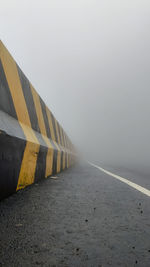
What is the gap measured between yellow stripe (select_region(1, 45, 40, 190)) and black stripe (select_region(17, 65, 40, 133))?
151mm

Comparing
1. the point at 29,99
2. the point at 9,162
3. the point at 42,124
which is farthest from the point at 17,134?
the point at 42,124

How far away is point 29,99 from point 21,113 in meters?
0.48

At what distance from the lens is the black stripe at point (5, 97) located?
2.35 meters

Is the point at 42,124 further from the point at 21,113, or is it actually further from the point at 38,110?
the point at 21,113

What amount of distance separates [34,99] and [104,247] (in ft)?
9.22

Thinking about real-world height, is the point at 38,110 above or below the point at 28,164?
above

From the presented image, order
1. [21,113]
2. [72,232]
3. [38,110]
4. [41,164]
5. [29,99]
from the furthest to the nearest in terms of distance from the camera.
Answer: [38,110]
[29,99]
[41,164]
[21,113]
[72,232]

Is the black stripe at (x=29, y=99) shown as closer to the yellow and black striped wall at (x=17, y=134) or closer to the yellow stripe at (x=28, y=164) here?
the yellow and black striped wall at (x=17, y=134)

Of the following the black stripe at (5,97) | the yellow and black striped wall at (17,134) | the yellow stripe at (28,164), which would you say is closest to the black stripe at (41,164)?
the yellow and black striped wall at (17,134)

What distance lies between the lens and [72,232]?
138 centimetres

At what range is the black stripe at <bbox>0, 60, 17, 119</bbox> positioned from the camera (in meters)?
2.35

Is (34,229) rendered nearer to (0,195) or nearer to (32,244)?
(32,244)

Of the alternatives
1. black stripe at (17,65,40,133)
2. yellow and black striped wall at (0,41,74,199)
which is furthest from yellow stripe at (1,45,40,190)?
black stripe at (17,65,40,133)

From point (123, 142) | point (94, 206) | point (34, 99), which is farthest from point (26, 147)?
point (123, 142)
